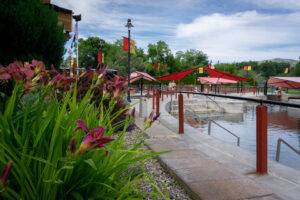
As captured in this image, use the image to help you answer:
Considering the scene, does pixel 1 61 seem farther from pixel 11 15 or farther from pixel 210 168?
pixel 210 168

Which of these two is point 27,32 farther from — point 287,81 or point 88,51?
point 88,51

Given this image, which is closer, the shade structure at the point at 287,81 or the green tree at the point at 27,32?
the green tree at the point at 27,32

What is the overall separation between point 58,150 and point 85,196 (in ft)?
1.10

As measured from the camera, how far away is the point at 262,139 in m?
2.30

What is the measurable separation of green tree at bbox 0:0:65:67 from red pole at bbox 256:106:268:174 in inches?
135

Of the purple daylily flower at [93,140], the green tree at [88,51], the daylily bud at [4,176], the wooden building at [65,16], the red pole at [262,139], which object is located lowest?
the red pole at [262,139]

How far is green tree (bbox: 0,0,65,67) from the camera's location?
3.22 m

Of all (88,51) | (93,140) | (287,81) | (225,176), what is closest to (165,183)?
→ (225,176)

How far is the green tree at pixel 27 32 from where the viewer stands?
3217mm

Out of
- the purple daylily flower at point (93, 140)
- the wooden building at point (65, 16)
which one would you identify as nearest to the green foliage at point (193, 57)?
the wooden building at point (65, 16)

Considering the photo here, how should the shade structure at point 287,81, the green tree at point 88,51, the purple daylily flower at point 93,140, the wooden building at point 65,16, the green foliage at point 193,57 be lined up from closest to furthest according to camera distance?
the purple daylily flower at point 93,140 < the wooden building at point 65,16 < the shade structure at point 287,81 < the green tree at point 88,51 < the green foliage at point 193,57

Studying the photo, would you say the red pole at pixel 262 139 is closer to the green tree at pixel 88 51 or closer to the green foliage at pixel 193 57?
the green tree at pixel 88 51

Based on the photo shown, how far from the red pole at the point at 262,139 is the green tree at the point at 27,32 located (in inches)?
135

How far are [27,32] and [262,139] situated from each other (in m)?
3.66
